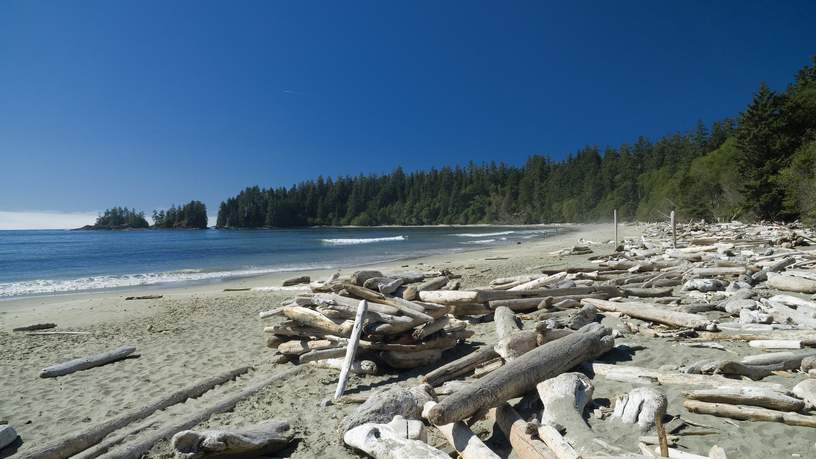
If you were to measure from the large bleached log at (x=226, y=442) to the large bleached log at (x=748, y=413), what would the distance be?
151 inches

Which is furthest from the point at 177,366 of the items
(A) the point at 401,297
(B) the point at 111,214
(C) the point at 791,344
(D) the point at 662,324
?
(B) the point at 111,214

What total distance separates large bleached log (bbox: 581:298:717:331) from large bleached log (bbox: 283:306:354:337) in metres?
4.99

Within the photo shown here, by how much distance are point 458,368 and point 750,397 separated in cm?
284

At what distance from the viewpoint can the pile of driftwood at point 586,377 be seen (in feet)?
11.3

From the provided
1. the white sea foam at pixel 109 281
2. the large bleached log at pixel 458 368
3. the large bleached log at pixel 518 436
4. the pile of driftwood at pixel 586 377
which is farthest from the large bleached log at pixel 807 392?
the white sea foam at pixel 109 281

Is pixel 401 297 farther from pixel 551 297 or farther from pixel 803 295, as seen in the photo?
pixel 803 295

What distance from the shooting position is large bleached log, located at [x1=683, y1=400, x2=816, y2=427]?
3398 millimetres

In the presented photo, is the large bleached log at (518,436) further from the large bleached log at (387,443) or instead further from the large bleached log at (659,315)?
the large bleached log at (659,315)

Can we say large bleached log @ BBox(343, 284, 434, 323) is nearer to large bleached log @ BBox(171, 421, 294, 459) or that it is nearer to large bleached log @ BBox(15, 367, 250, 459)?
large bleached log @ BBox(15, 367, 250, 459)

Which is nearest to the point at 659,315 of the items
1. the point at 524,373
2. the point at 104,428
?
the point at 524,373

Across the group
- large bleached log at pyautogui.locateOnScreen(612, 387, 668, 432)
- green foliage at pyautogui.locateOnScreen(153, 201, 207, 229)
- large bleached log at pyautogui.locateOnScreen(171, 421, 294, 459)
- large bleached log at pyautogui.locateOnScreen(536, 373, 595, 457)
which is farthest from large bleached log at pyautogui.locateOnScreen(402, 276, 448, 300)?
green foliage at pyautogui.locateOnScreen(153, 201, 207, 229)

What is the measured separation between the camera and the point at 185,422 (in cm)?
462

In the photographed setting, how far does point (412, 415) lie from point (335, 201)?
6428 inches

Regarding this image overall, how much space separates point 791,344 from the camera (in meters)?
5.15
